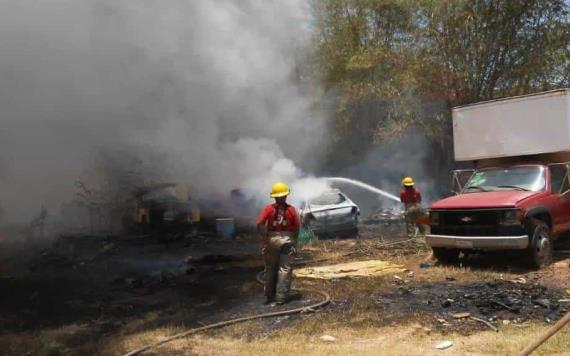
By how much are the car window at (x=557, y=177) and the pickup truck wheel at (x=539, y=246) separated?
72cm

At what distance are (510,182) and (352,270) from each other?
2.82 m

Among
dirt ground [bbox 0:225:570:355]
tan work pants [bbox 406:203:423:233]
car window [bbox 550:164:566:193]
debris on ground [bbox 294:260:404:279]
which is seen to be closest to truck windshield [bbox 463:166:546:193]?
car window [bbox 550:164:566:193]

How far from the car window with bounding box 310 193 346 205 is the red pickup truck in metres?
3.85

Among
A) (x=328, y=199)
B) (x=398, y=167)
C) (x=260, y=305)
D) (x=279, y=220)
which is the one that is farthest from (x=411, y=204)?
(x=398, y=167)

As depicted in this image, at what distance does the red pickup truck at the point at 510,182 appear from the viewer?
803 centimetres

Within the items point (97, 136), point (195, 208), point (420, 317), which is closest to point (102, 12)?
point (97, 136)

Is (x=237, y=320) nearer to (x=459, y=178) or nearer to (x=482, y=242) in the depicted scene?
(x=482, y=242)

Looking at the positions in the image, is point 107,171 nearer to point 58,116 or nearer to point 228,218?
point 58,116

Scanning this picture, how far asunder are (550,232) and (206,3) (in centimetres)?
605

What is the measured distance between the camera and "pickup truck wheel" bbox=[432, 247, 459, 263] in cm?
900

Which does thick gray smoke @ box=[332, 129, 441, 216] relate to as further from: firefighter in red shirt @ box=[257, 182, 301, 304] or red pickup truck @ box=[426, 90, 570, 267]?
firefighter in red shirt @ box=[257, 182, 301, 304]

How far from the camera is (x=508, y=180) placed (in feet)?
29.3

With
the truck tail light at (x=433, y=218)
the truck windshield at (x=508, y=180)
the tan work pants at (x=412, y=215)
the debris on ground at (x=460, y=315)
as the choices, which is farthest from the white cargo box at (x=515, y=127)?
the debris on ground at (x=460, y=315)

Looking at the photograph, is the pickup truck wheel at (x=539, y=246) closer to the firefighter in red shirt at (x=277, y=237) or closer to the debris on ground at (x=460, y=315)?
the debris on ground at (x=460, y=315)
